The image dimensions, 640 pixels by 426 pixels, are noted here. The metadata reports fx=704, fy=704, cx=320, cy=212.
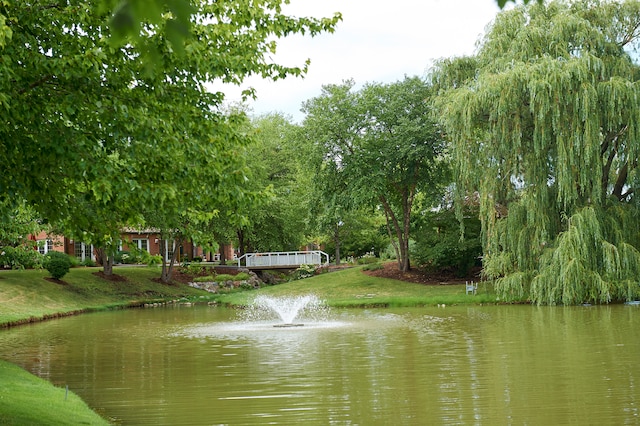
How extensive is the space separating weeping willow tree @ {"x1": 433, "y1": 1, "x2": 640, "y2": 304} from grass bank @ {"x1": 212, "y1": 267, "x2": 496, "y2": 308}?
384cm

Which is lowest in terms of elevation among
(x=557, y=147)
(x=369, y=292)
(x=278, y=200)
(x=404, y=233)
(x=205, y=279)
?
(x=369, y=292)

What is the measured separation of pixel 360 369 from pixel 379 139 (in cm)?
2503

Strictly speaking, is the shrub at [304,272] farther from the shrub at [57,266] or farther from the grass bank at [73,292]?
the shrub at [57,266]

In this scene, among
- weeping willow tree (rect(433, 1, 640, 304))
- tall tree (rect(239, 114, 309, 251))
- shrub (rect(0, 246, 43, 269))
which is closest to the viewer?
shrub (rect(0, 246, 43, 269))

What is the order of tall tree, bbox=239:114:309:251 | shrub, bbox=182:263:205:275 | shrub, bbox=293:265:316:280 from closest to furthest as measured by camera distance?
shrub, bbox=293:265:316:280 < shrub, bbox=182:263:205:275 < tall tree, bbox=239:114:309:251

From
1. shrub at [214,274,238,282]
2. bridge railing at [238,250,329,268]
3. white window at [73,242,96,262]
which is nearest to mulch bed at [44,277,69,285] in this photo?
shrub at [214,274,238,282]

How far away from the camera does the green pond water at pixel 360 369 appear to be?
395 inches

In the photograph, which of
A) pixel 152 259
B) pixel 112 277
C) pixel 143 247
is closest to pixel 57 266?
pixel 112 277

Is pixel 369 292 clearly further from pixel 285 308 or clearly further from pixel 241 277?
pixel 241 277

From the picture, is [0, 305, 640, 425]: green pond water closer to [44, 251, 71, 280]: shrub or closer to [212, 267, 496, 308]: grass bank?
[212, 267, 496, 308]: grass bank

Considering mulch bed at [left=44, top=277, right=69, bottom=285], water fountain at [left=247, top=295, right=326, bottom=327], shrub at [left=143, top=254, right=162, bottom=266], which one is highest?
shrub at [left=143, top=254, right=162, bottom=266]

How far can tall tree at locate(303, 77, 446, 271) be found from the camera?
36.4 meters

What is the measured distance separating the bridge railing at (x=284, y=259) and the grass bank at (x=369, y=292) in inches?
230

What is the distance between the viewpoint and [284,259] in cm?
4769
